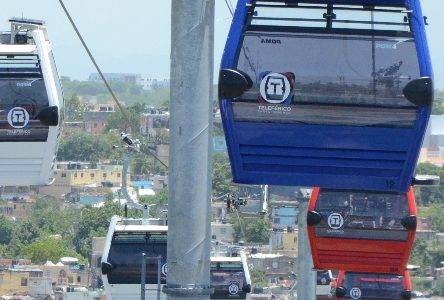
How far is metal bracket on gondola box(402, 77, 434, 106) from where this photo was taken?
10.6 metres

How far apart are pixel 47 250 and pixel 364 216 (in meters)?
74.8

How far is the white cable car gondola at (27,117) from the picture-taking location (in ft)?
52.9

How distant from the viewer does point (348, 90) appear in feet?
35.4

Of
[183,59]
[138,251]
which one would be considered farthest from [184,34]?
[138,251]

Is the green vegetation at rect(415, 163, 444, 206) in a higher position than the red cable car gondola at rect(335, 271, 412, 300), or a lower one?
higher

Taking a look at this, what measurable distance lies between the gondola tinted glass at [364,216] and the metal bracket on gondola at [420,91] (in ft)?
27.1

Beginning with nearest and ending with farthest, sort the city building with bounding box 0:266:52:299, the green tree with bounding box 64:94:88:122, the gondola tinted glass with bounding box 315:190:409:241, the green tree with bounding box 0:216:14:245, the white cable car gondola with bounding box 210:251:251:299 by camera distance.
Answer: the gondola tinted glass with bounding box 315:190:409:241 < the white cable car gondola with bounding box 210:251:251:299 < the city building with bounding box 0:266:52:299 < the green tree with bounding box 0:216:14:245 < the green tree with bounding box 64:94:88:122

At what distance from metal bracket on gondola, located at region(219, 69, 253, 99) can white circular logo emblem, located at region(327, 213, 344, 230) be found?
29.1 ft

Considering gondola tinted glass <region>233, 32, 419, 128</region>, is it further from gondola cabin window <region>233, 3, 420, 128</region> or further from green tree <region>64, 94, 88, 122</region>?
green tree <region>64, 94, 88, 122</region>

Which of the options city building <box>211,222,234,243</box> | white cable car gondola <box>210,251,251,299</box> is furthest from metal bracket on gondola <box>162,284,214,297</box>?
city building <box>211,222,234,243</box>

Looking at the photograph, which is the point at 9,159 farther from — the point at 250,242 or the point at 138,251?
the point at 250,242

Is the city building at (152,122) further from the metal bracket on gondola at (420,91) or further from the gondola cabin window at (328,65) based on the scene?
the metal bracket on gondola at (420,91)

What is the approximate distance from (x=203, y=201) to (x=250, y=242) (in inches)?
3355

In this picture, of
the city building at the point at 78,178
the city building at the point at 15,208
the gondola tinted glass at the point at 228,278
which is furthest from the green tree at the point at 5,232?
the gondola tinted glass at the point at 228,278
